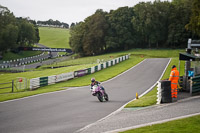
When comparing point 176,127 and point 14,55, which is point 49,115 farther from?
point 14,55

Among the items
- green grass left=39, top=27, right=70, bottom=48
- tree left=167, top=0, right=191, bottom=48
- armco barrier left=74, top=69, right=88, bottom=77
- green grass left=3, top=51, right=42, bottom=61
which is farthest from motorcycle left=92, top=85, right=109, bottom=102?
green grass left=39, top=27, right=70, bottom=48

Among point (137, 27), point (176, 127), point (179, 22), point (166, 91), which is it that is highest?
point (179, 22)

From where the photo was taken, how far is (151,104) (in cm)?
1412

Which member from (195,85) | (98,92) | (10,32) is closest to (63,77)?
(98,92)

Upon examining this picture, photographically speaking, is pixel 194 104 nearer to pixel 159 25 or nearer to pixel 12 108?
A: pixel 12 108

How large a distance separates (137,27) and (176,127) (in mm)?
73438

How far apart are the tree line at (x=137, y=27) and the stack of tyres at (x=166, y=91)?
65.8 m

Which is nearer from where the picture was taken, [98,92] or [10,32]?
[98,92]

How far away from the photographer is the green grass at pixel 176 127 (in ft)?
27.8

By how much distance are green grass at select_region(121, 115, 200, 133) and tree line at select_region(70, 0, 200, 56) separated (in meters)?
70.1

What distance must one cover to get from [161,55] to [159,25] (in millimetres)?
16923

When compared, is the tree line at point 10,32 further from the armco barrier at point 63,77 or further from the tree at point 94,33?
the armco barrier at point 63,77

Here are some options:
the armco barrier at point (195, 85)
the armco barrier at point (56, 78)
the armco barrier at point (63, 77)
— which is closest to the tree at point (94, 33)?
the armco barrier at point (56, 78)

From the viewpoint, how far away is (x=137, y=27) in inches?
3157
